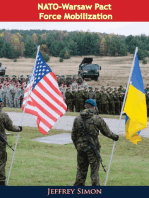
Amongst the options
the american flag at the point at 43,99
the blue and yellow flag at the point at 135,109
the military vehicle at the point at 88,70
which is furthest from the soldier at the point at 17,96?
the blue and yellow flag at the point at 135,109

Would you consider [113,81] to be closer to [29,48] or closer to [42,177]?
[29,48]

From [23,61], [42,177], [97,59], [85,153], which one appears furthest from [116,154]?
[23,61]

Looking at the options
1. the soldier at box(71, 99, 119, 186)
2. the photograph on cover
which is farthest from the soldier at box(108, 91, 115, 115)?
the soldier at box(71, 99, 119, 186)

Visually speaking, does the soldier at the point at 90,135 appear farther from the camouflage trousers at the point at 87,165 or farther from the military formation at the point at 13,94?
the military formation at the point at 13,94

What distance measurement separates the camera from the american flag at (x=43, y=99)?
28.6ft

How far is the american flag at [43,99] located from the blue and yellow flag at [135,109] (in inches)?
62.1

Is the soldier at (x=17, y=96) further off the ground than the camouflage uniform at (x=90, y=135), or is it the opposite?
the camouflage uniform at (x=90, y=135)

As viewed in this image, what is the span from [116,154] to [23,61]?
7821cm

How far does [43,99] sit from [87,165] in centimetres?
212

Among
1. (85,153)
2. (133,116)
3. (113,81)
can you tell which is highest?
(133,116)

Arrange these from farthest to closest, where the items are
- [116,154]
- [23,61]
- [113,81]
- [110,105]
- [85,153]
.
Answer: [23,61] < [113,81] < [110,105] < [116,154] < [85,153]

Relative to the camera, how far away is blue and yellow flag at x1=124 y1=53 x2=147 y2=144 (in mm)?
8070

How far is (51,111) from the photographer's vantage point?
349 inches

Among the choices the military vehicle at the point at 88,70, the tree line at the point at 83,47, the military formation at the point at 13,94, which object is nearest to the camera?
the military formation at the point at 13,94
